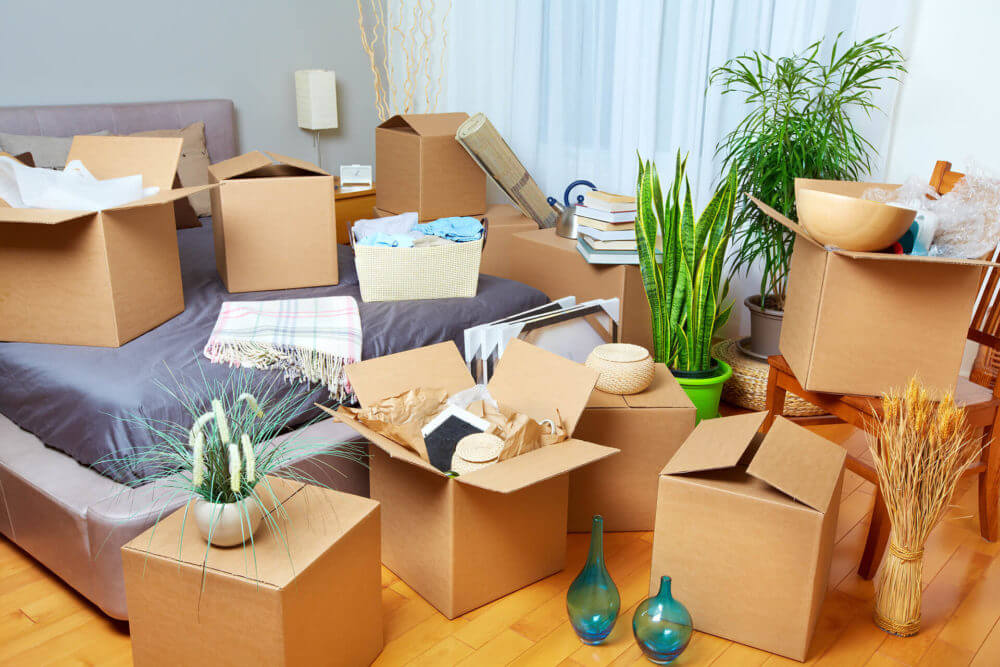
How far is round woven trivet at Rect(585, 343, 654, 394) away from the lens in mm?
2121

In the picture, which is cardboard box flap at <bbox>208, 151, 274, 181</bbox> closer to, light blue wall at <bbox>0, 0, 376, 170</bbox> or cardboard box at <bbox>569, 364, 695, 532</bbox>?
cardboard box at <bbox>569, 364, 695, 532</bbox>

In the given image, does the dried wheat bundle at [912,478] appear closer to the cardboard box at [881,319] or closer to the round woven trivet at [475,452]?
the cardboard box at [881,319]

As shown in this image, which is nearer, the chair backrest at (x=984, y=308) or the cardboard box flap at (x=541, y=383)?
the cardboard box flap at (x=541, y=383)

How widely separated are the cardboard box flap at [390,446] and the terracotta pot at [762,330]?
5.42ft

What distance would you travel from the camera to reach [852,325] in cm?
189

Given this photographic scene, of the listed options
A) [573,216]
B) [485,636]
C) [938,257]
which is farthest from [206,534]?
[573,216]

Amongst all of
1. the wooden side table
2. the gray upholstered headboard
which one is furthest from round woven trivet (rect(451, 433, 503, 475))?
the gray upholstered headboard

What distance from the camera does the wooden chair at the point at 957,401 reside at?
197cm

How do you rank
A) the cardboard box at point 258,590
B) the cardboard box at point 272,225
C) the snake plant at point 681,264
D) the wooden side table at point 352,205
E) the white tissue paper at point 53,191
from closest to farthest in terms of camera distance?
1. the cardboard box at point 258,590
2. the white tissue paper at point 53,191
3. the cardboard box at point 272,225
4. the snake plant at point 681,264
5. the wooden side table at point 352,205

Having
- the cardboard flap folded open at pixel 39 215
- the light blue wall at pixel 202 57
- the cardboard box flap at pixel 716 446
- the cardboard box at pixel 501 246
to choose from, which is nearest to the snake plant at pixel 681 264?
the cardboard box flap at pixel 716 446

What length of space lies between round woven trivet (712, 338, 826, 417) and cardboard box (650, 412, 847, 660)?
3.58 feet

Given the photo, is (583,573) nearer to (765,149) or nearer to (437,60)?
(765,149)

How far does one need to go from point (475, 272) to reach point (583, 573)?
110 cm

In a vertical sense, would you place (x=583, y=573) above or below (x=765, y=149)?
below
